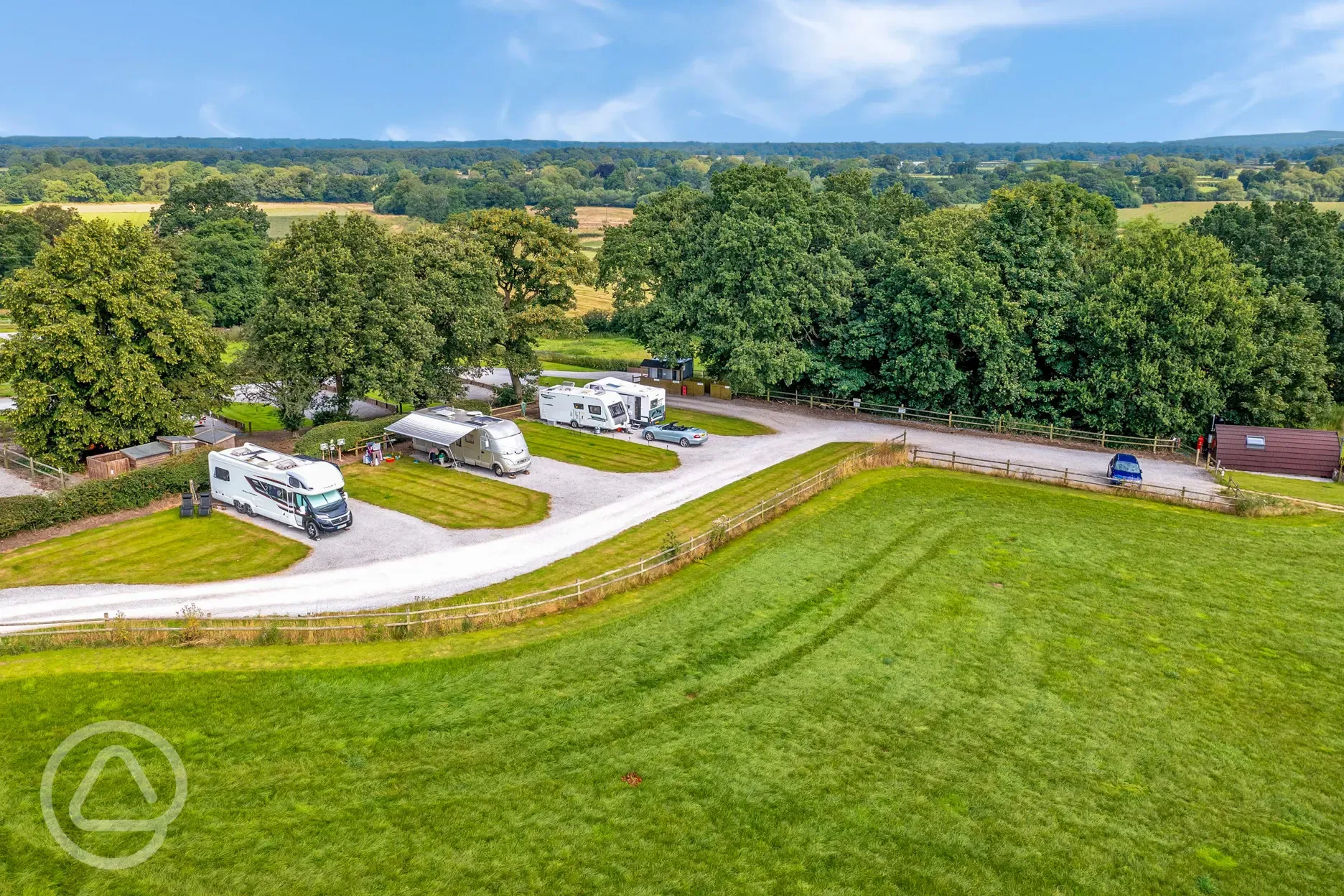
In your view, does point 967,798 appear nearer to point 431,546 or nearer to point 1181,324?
point 431,546

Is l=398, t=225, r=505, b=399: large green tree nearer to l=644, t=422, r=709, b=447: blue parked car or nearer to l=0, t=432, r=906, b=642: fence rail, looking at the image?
l=644, t=422, r=709, b=447: blue parked car

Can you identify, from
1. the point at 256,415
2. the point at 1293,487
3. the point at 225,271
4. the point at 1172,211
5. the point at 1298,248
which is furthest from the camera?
the point at 1172,211

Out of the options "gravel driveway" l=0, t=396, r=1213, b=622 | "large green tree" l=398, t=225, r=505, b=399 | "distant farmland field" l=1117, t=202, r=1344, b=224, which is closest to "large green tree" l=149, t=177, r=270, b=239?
"large green tree" l=398, t=225, r=505, b=399

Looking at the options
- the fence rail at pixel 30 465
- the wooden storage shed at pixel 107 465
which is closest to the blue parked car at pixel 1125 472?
the wooden storage shed at pixel 107 465

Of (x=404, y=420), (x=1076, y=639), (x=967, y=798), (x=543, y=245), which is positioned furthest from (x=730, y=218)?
(x=967, y=798)

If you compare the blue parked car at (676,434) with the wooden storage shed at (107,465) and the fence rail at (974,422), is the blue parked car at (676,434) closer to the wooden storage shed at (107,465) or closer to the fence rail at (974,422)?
the fence rail at (974,422)

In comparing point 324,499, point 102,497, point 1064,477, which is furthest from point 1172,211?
point 102,497

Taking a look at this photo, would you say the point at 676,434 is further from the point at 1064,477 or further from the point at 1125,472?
the point at 1125,472
